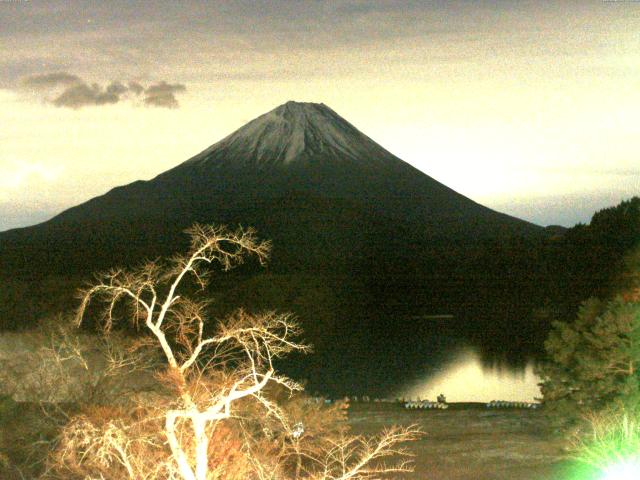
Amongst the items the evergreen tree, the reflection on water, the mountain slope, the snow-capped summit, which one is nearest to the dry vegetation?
the evergreen tree

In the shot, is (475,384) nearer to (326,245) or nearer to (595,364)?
(595,364)

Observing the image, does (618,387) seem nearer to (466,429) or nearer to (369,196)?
(466,429)

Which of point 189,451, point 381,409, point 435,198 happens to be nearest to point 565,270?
point 381,409

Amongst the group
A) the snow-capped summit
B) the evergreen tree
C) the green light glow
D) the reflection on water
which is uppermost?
the snow-capped summit

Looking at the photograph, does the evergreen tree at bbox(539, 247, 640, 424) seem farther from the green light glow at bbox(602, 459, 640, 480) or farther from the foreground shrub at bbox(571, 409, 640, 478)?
the green light glow at bbox(602, 459, 640, 480)

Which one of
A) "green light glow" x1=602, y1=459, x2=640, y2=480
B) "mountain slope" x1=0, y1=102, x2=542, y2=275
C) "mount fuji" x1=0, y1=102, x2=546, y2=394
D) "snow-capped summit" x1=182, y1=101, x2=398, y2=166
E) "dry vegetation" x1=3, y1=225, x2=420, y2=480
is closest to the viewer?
"dry vegetation" x1=3, y1=225, x2=420, y2=480

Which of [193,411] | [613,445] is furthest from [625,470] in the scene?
[193,411]
